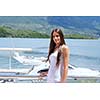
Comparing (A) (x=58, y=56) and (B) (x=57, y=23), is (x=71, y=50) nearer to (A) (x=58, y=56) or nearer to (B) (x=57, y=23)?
(A) (x=58, y=56)

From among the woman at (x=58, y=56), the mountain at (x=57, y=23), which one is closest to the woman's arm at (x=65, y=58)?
the woman at (x=58, y=56)

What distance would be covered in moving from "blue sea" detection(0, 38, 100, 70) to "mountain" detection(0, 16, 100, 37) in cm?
9

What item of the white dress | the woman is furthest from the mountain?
the white dress

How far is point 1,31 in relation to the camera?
2.88 m

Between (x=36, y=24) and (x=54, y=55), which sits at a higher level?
(x=36, y=24)

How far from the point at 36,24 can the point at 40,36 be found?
0.11 meters

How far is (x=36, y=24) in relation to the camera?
2881mm

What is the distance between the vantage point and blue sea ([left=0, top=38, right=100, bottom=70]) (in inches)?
112

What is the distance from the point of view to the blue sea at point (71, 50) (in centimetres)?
285

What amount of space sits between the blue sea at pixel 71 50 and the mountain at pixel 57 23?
0.09m
